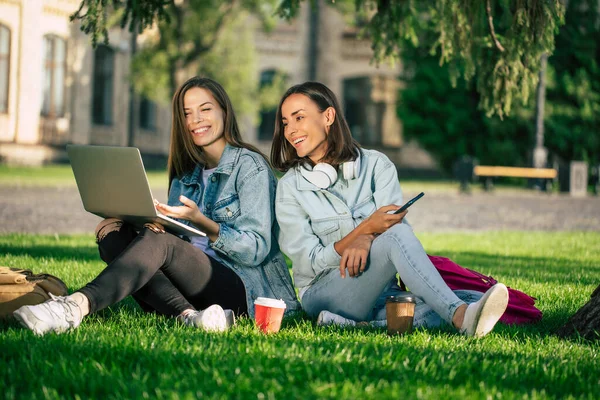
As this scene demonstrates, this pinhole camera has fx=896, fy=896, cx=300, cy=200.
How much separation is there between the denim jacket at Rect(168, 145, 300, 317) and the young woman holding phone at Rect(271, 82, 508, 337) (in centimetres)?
9

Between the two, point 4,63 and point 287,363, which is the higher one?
point 4,63

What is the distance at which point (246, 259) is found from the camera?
457 centimetres

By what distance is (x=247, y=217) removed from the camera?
4.64 m

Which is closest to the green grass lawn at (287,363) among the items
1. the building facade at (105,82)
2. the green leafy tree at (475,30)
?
the green leafy tree at (475,30)

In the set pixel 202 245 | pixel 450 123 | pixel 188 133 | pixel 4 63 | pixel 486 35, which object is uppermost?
pixel 4 63

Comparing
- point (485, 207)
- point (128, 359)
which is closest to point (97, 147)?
point (128, 359)

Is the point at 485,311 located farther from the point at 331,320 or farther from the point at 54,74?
the point at 54,74

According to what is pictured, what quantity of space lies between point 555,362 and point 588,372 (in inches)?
6.9

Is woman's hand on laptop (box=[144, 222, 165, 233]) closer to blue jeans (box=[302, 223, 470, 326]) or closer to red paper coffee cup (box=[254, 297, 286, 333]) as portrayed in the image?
red paper coffee cup (box=[254, 297, 286, 333])

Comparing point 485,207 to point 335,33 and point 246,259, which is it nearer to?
point 246,259

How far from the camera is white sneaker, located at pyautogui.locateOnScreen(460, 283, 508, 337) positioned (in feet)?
13.2

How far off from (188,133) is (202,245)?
63 cm

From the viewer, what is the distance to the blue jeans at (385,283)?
4.24 metres

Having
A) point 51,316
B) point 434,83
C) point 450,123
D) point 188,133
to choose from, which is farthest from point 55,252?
point 434,83
